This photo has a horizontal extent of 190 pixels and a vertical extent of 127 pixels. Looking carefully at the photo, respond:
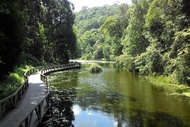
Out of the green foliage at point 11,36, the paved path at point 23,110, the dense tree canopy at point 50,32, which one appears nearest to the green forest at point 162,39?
the paved path at point 23,110

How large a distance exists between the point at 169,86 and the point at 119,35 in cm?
4813

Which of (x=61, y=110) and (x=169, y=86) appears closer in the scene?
(x=61, y=110)

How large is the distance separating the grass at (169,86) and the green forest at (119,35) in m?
0.80

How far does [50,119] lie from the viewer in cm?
1438

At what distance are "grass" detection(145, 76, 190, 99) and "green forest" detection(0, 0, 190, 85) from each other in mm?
802

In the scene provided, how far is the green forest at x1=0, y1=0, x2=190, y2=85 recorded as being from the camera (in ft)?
51.1

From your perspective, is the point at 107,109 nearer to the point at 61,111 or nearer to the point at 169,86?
the point at 61,111

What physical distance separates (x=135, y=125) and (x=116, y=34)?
2388 inches

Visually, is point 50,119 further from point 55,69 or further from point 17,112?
point 55,69

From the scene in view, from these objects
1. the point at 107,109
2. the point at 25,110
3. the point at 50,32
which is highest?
the point at 50,32

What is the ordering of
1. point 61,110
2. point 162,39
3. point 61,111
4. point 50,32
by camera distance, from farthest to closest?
1. point 50,32
2. point 162,39
3. point 61,110
4. point 61,111

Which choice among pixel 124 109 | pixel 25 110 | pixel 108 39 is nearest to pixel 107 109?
pixel 124 109

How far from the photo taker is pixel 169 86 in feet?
86.7

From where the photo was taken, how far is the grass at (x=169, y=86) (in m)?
22.2
